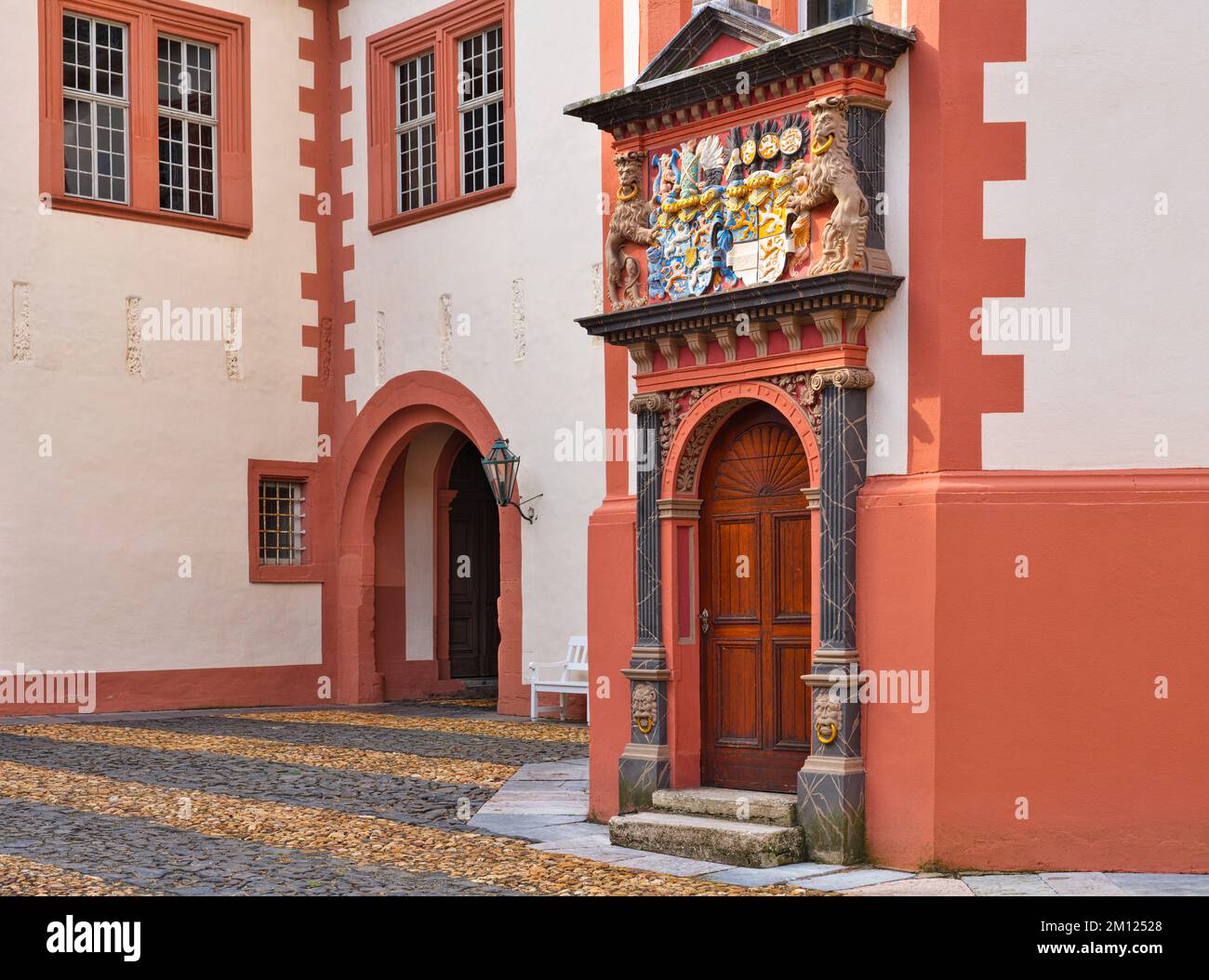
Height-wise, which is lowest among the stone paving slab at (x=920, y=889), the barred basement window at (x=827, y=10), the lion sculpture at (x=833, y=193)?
the stone paving slab at (x=920, y=889)

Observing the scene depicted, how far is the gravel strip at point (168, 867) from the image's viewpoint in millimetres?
7414

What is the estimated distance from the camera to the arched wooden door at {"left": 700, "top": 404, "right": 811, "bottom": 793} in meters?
8.86

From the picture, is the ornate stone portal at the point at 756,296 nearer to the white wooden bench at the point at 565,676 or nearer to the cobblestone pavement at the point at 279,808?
the cobblestone pavement at the point at 279,808

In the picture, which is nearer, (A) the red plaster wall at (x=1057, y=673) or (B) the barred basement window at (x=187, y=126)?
(A) the red plaster wall at (x=1057, y=673)

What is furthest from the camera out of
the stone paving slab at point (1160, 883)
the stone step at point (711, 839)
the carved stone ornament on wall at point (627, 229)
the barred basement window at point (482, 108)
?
the barred basement window at point (482, 108)

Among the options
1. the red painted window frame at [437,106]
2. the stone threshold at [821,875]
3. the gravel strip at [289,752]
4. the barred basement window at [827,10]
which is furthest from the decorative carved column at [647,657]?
the red painted window frame at [437,106]

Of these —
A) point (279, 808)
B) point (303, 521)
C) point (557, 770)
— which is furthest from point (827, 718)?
point (303, 521)

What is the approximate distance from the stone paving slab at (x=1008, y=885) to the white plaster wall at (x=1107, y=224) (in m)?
1.97

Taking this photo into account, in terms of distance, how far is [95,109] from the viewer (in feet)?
54.9

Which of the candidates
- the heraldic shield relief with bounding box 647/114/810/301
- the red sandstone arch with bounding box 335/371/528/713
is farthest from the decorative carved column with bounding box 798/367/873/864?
the red sandstone arch with bounding box 335/371/528/713

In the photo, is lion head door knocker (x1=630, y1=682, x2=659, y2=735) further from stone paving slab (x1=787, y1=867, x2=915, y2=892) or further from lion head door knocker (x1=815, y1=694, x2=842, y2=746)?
stone paving slab (x1=787, y1=867, x2=915, y2=892)

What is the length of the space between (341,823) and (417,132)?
9988 mm

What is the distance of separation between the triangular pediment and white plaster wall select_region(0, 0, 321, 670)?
28.6ft

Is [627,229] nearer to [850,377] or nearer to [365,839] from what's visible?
[850,377]
